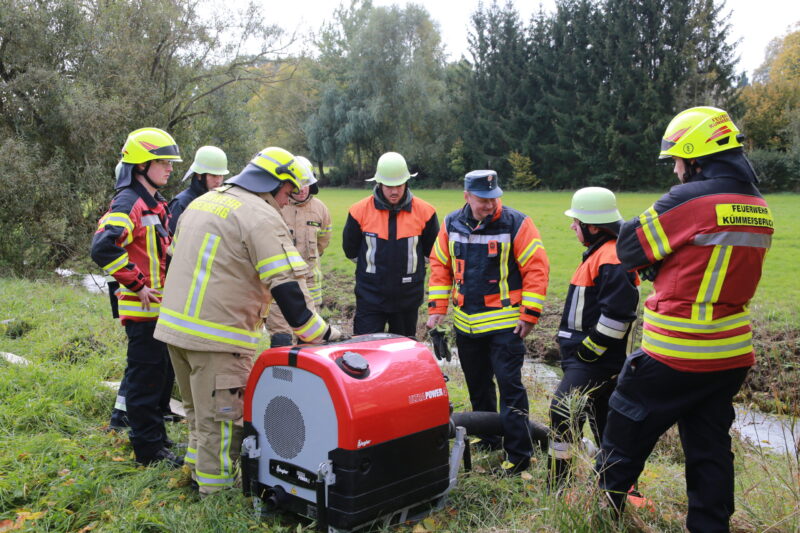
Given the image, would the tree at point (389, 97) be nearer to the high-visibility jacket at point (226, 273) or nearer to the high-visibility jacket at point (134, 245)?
the high-visibility jacket at point (134, 245)

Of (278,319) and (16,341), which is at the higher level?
(278,319)

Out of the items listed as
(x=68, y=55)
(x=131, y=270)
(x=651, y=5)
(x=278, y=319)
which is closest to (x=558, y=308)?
(x=278, y=319)

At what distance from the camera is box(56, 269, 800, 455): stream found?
3637 mm

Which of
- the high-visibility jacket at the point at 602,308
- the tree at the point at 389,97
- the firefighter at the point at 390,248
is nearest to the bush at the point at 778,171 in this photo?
the tree at the point at 389,97

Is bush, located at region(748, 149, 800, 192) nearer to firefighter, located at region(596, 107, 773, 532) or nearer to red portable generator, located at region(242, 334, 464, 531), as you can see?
firefighter, located at region(596, 107, 773, 532)

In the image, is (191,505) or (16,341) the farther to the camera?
(16,341)

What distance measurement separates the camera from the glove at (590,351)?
12.0 feet

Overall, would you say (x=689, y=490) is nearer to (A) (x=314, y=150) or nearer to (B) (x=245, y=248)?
(B) (x=245, y=248)

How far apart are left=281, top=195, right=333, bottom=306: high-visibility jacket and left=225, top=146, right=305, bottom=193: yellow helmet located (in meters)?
2.24

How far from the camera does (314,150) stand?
159 feet

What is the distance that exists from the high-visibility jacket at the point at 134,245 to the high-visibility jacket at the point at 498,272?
204 cm

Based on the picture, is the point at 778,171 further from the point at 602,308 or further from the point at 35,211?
the point at 602,308

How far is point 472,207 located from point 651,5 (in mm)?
37244

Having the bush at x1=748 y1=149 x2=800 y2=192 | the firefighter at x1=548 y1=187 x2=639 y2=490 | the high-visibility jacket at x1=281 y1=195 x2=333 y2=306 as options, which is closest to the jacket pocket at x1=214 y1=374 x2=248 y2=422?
the firefighter at x1=548 y1=187 x2=639 y2=490
